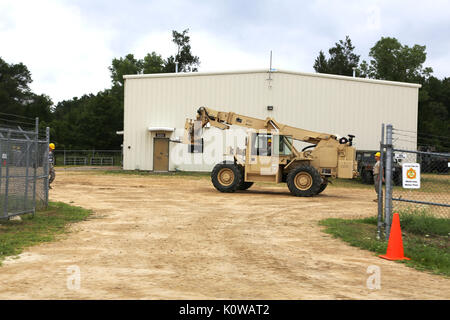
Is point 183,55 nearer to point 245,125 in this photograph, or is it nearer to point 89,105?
point 89,105

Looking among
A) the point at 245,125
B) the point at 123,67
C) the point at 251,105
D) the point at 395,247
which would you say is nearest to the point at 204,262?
A: the point at 395,247

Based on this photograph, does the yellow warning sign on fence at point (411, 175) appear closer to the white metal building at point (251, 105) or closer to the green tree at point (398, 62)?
the white metal building at point (251, 105)

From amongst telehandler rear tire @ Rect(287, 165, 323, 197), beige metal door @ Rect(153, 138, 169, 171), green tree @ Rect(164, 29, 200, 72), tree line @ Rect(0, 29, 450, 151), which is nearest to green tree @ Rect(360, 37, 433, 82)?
tree line @ Rect(0, 29, 450, 151)

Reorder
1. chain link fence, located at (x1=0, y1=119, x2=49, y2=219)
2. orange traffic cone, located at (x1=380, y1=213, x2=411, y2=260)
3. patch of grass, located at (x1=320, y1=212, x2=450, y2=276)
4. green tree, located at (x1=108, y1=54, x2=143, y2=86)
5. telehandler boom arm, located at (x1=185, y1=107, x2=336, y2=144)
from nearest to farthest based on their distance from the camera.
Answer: patch of grass, located at (x1=320, y1=212, x2=450, y2=276), orange traffic cone, located at (x1=380, y1=213, x2=411, y2=260), chain link fence, located at (x1=0, y1=119, x2=49, y2=219), telehandler boom arm, located at (x1=185, y1=107, x2=336, y2=144), green tree, located at (x1=108, y1=54, x2=143, y2=86)

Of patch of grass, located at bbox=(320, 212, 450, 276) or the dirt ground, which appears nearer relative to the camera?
the dirt ground

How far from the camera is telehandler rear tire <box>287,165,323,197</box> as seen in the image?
64.8ft

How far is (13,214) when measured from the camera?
11289mm

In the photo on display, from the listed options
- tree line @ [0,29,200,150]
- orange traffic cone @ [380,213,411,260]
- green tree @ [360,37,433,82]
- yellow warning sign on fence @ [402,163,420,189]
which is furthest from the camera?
green tree @ [360,37,433,82]

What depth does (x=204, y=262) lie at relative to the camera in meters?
7.94

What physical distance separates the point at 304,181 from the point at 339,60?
5782 centimetres

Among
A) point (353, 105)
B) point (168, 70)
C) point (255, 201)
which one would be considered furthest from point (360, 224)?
point (168, 70)

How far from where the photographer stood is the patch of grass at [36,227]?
9.02m

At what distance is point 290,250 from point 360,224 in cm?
401

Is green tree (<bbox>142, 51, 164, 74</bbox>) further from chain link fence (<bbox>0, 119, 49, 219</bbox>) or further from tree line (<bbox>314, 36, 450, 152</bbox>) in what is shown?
chain link fence (<bbox>0, 119, 49, 219</bbox>)
